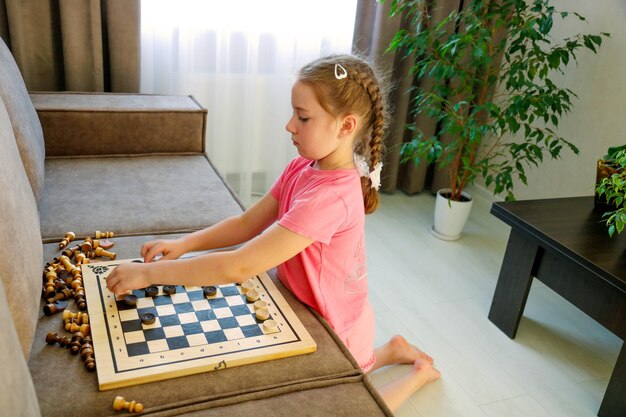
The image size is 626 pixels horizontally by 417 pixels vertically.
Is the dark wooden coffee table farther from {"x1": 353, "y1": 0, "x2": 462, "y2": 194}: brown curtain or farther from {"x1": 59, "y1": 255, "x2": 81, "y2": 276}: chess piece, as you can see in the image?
{"x1": 59, "y1": 255, "x2": 81, "y2": 276}: chess piece

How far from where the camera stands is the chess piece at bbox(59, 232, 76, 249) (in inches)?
55.6

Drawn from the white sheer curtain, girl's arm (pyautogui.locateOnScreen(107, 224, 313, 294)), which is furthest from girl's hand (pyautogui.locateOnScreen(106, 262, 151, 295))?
the white sheer curtain

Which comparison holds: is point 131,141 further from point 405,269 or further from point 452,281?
point 452,281

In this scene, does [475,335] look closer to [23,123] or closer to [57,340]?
[57,340]

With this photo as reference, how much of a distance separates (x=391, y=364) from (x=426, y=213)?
133 centimetres

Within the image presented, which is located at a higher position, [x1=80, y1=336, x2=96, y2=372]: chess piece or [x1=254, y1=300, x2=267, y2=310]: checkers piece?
[x1=254, y1=300, x2=267, y2=310]: checkers piece

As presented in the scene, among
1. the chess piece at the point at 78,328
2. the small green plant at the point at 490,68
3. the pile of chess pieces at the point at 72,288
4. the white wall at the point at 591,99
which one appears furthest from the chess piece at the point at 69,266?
the white wall at the point at 591,99

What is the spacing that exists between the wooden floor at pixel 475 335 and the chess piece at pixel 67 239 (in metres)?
0.97

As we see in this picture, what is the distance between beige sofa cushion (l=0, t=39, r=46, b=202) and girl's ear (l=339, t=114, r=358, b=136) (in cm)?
85

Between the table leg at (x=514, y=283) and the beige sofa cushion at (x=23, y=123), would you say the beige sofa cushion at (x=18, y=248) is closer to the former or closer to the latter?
the beige sofa cushion at (x=23, y=123)

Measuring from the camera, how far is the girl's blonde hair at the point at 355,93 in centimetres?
122

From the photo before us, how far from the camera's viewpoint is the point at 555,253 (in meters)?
1.78

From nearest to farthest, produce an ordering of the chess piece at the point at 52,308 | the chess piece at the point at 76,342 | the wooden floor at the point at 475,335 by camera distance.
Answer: the chess piece at the point at 76,342, the chess piece at the point at 52,308, the wooden floor at the point at 475,335

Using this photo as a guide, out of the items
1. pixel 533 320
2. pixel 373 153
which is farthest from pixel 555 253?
pixel 373 153
